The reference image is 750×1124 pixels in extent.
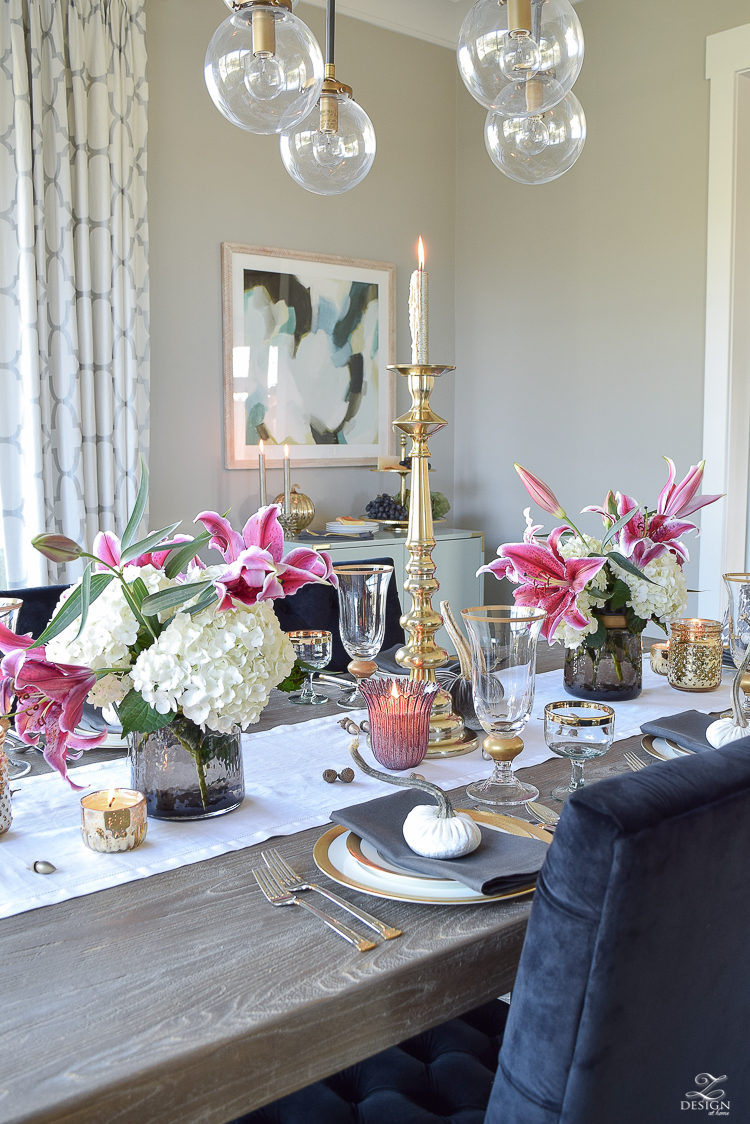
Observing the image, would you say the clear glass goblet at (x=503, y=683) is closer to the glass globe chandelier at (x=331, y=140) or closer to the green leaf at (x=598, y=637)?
the green leaf at (x=598, y=637)

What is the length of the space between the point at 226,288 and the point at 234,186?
1.28 ft

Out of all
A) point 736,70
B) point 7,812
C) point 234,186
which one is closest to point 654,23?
point 736,70

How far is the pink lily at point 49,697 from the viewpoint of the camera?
0.97 m

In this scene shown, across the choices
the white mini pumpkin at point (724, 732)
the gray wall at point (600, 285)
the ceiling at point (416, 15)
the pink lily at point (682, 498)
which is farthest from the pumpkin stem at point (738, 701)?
the ceiling at point (416, 15)

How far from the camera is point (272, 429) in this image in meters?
3.73

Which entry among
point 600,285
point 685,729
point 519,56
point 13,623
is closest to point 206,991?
point 13,623

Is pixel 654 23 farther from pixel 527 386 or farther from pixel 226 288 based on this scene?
pixel 226 288

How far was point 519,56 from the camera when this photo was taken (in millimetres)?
1291

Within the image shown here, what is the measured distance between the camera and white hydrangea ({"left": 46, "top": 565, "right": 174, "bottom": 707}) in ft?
3.31

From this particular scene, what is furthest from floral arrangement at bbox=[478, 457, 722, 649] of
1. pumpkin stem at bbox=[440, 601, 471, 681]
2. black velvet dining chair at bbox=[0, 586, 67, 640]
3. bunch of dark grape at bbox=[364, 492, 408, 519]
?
bunch of dark grape at bbox=[364, 492, 408, 519]

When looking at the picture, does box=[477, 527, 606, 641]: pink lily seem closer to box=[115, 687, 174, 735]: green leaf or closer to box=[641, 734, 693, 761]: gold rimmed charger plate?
box=[641, 734, 693, 761]: gold rimmed charger plate

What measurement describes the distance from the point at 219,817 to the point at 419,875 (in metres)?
0.29

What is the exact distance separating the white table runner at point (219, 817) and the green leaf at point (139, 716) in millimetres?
131

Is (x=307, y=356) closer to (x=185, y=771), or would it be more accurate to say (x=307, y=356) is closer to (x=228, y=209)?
(x=228, y=209)
